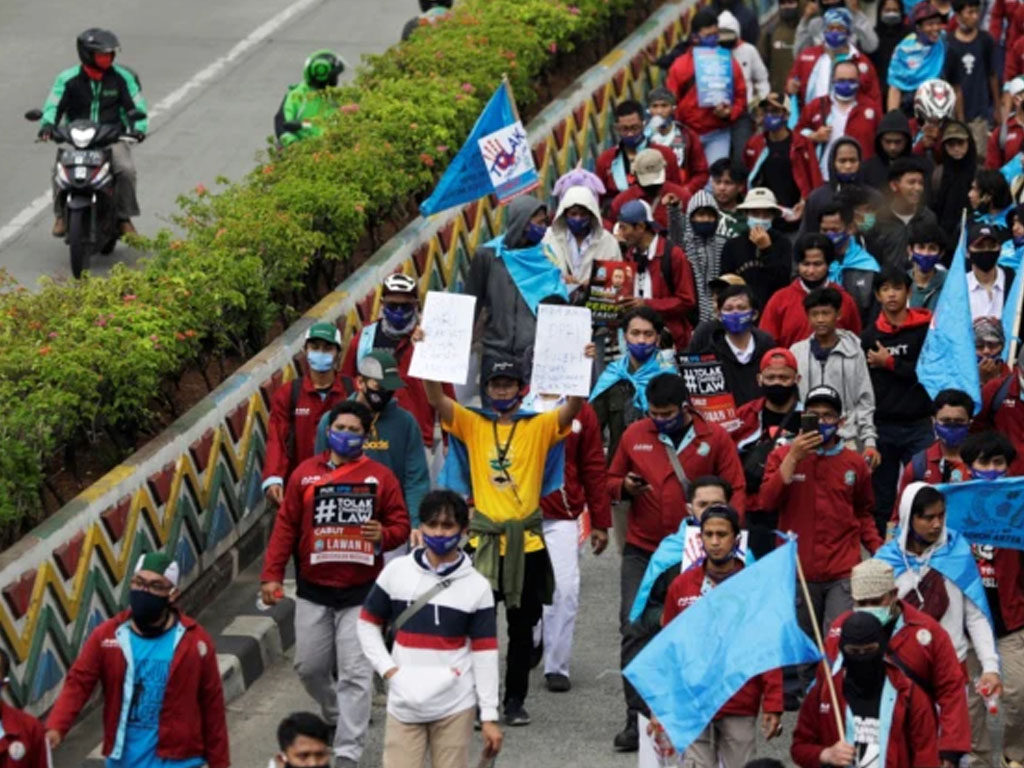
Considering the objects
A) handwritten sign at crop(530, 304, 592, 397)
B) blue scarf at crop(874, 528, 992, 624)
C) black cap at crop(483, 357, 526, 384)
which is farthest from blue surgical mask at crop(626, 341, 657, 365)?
blue scarf at crop(874, 528, 992, 624)

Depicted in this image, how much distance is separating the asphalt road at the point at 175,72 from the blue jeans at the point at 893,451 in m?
6.54

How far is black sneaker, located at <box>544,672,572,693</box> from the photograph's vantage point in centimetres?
1536

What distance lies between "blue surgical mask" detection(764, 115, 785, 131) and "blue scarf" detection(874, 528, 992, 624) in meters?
7.51

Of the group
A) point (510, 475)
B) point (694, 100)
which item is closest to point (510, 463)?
point (510, 475)

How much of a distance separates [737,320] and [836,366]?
584mm

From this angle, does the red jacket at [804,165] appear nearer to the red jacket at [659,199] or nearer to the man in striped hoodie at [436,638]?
the red jacket at [659,199]

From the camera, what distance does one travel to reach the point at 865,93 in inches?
845

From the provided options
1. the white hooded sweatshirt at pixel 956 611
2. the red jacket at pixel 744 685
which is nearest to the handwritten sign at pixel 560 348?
the red jacket at pixel 744 685

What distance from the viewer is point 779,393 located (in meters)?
15.3

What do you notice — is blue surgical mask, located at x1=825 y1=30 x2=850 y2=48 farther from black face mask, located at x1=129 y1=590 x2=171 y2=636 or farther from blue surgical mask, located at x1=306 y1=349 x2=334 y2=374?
black face mask, located at x1=129 y1=590 x2=171 y2=636

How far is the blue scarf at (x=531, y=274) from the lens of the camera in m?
17.2

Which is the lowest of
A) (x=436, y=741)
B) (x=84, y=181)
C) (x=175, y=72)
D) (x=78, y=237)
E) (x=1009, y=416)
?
(x=436, y=741)

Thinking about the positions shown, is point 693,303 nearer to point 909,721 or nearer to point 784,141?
point 784,141

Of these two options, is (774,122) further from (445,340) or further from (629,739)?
(629,739)
